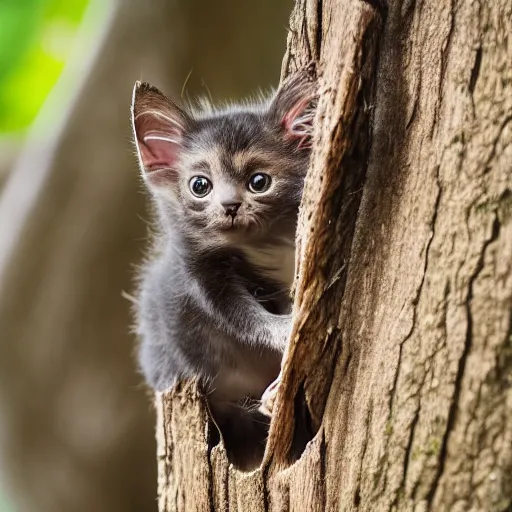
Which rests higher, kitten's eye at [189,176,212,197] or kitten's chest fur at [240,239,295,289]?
kitten's eye at [189,176,212,197]

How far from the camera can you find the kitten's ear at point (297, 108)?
162 cm

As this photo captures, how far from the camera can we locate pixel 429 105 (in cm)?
116

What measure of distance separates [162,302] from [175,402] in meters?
0.30

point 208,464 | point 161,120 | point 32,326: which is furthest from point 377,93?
point 32,326

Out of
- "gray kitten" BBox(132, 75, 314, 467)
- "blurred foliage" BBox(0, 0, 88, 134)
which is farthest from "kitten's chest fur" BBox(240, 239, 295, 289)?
"blurred foliage" BBox(0, 0, 88, 134)

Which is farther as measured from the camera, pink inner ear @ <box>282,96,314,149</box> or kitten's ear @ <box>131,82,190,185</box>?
kitten's ear @ <box>131,82,190,185</box>

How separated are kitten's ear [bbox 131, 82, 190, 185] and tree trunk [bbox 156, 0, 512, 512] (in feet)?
1.83

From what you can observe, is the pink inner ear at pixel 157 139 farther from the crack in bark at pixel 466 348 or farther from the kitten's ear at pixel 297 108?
the crack in bark at pixel 466 348

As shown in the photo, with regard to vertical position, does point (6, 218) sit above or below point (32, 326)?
above

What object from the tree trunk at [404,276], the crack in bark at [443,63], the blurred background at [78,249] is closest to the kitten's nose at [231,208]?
the tree trunk at [404,276]

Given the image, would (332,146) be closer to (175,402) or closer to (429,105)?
(429,105)

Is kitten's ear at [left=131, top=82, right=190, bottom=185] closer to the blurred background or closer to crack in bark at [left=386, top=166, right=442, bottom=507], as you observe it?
the blurred background

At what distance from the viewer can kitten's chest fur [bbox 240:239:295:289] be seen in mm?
1854

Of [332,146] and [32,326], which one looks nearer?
[332,146]
